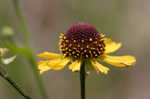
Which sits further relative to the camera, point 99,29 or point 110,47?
point 99,29

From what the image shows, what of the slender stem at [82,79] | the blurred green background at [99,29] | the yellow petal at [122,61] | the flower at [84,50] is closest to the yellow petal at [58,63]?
the flower at [84,50]

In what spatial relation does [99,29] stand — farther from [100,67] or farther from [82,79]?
[82,79]

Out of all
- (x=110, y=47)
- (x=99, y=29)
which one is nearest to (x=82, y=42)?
(x=110, y=47)

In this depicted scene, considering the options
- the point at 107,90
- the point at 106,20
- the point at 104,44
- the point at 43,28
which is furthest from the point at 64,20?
the point at 104,44

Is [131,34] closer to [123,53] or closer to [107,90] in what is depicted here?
[123,53]

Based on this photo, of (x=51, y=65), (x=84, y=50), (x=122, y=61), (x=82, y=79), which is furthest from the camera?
(x=84, y=50)

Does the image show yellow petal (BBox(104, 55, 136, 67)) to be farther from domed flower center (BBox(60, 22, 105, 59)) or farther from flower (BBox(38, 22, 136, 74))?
domed flower center (BBox(60, 22, 105, 59))
